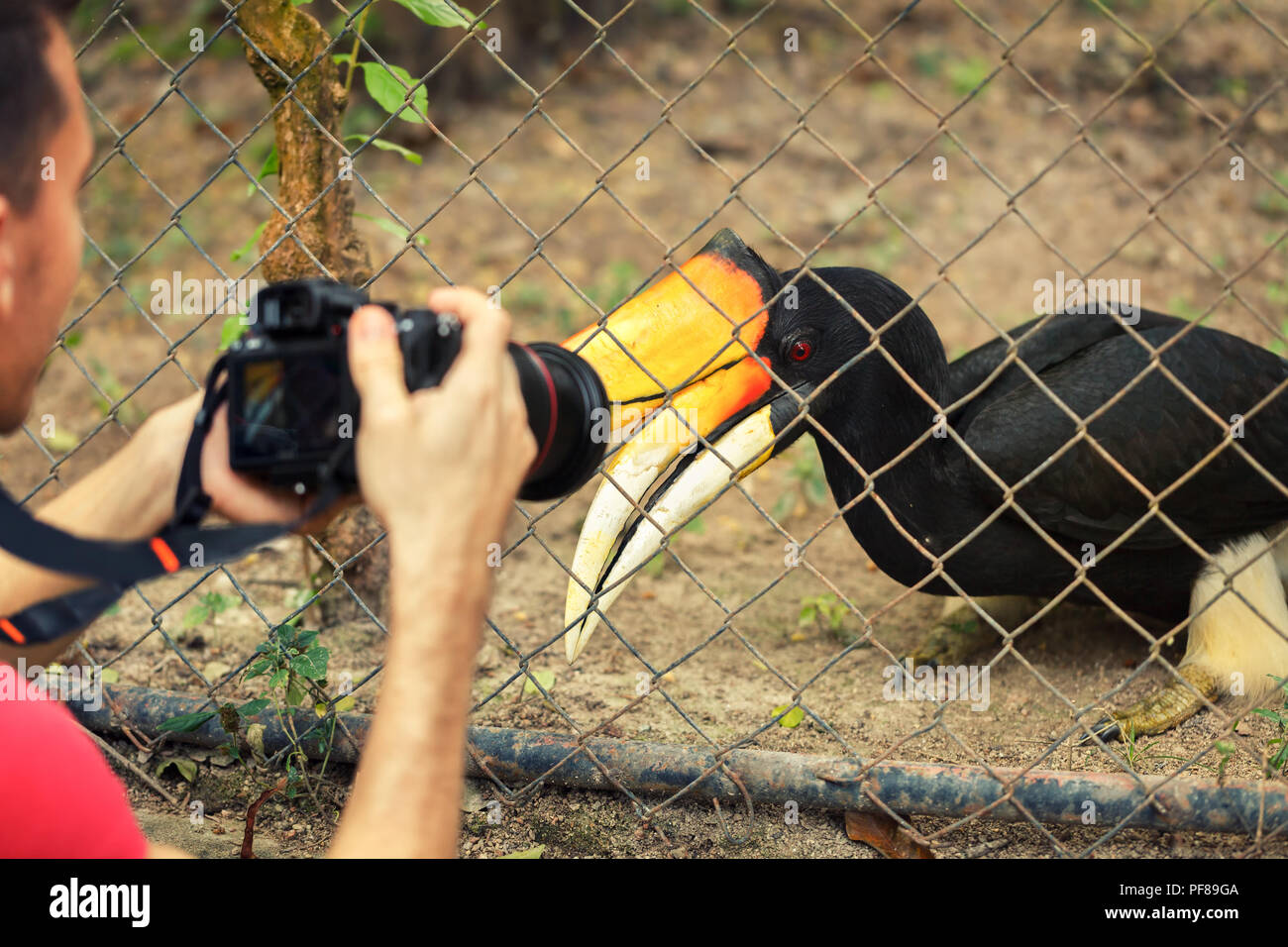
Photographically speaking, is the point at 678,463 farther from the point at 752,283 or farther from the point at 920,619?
the point at 920,619

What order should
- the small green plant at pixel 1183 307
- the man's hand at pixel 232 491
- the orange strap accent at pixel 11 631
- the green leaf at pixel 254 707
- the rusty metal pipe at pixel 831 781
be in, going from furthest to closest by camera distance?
the small green plant at pixel 1183 307 → the green leaf at pixel 254 707 → the rusty metal pipe at pixel 831 781 → the orange strap accent at pixel 11 631 → the man's hand at pixel 232 491

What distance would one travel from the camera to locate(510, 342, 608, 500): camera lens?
1.44m

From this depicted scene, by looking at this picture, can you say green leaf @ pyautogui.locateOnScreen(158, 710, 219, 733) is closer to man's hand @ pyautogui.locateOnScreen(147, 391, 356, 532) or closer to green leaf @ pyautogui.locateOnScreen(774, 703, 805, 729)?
man's hand @ pyautogui.locateOnScreen(147, 391, 356, 532)

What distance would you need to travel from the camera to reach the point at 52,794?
51.6 inches

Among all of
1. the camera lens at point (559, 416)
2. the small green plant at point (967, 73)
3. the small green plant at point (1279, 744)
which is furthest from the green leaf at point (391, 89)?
the small green plant at point (967, 73)

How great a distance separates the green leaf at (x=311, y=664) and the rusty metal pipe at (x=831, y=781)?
0.59 feet

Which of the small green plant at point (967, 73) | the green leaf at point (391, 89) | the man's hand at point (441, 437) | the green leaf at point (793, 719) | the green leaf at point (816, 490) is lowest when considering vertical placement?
the green leaf at point (793, 719)

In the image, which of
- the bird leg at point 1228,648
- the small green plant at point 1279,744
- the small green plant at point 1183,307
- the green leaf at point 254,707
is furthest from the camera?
the small green plant at point 1183,307

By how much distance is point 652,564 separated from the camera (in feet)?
11.8

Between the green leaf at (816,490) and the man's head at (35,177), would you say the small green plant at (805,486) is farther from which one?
the man's head at (35,177)

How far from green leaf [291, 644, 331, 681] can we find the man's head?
1010 mm

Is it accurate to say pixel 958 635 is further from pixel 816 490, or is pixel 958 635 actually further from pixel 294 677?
pixel 294 677

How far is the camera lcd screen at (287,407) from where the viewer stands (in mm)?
1339
